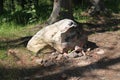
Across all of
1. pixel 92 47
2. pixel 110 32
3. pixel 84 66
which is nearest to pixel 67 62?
pixel 84 66

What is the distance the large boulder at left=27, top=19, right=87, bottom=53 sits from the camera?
658 centimetres

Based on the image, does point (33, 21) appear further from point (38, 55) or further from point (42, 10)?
point (38, 55)

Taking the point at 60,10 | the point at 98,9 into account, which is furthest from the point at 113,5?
the point at 60,10

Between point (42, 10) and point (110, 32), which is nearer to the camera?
point (110, 32)

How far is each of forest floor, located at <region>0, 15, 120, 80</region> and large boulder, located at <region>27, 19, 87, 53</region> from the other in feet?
0.75

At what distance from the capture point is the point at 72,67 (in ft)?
20.1

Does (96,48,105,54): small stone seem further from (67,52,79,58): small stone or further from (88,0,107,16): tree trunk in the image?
(88,0,107,16): tree trunk

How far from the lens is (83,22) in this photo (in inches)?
372

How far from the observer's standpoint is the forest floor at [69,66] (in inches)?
229

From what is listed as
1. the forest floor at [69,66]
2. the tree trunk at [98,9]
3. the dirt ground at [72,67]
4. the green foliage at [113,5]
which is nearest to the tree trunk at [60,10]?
the forest floor at [69,66]

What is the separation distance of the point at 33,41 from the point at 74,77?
159 cm

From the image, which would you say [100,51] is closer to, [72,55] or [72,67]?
[72,55]

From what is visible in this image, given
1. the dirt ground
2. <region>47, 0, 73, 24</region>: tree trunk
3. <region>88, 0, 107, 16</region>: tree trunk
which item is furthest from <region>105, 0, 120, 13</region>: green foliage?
the dirt ground

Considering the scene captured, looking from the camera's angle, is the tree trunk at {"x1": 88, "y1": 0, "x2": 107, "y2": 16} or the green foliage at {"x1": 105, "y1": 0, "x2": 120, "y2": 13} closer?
the tree trunk at {"x1": 88, "y1": 0, "x2": 107, "y2": 16}
